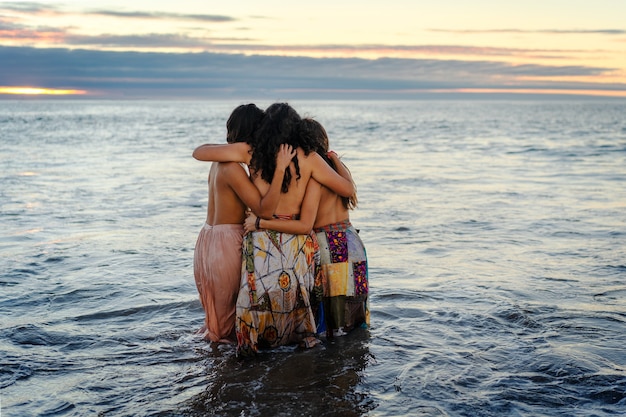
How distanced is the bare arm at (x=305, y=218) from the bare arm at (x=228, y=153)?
44 cm

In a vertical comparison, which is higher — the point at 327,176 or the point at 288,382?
the point at 327,176

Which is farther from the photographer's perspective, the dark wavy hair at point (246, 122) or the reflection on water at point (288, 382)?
the dark wavy hair at point (246, 122)

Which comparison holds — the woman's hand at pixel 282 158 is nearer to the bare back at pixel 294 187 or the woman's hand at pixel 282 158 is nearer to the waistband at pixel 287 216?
the bare back at pixel 294 187

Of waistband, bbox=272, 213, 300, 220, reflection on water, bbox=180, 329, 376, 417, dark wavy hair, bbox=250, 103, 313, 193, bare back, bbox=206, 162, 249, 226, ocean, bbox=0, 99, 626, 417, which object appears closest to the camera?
reflection on water, bbox=180, 329, 376, 417

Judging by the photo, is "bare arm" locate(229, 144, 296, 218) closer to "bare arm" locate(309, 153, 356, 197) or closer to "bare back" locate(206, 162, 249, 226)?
"bare back" locate(206, 162, 249, 226)

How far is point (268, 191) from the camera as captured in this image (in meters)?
4.82

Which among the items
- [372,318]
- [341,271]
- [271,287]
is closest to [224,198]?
[271,287]

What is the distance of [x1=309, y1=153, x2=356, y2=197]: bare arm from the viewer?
16.0 ft

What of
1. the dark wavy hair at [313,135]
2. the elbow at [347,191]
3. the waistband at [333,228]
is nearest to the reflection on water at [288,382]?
the waistband at [333,228]

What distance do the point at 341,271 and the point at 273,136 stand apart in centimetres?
115

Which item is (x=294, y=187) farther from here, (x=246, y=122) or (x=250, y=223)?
(x=246, y=122)

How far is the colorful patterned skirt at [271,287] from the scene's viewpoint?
4.85 m

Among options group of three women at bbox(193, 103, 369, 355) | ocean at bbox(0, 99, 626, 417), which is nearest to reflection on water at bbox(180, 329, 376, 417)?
ocean at bbox(0, 99, 626, 417)

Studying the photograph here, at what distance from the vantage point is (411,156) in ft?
79.3
